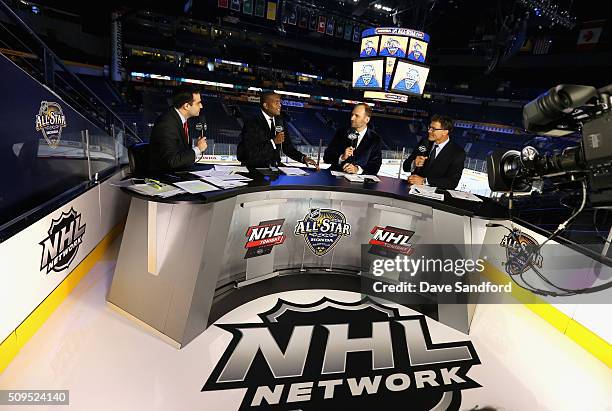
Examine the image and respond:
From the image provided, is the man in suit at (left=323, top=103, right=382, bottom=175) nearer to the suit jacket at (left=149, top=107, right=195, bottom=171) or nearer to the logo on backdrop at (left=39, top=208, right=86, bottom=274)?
the suit jacket at (left=149, top=107, right=195, bottom=171)

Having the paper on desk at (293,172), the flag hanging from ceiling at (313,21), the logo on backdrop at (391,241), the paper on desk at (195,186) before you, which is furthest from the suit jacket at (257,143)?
the flag hanging from ceiling at (313,21)

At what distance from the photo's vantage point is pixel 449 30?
56.8 ft

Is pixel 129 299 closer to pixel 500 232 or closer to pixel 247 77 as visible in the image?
pixel 500 232

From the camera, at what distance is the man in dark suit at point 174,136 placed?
228cm

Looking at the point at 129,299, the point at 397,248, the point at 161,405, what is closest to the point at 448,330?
the point at 397,248

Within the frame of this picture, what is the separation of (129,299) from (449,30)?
20340mm

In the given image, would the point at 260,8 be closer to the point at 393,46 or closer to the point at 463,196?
the point at 393,46

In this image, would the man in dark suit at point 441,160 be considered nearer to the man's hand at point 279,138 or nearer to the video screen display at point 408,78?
the man's hand at point 279,138

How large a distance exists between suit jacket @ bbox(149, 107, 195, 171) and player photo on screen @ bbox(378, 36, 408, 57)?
231 inches

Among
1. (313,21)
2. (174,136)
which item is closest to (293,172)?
(174,136)

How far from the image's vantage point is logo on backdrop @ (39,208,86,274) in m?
2.12

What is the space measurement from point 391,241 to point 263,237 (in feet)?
3.61

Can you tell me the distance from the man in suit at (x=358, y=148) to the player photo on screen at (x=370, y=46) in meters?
4.35

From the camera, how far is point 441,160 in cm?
304
